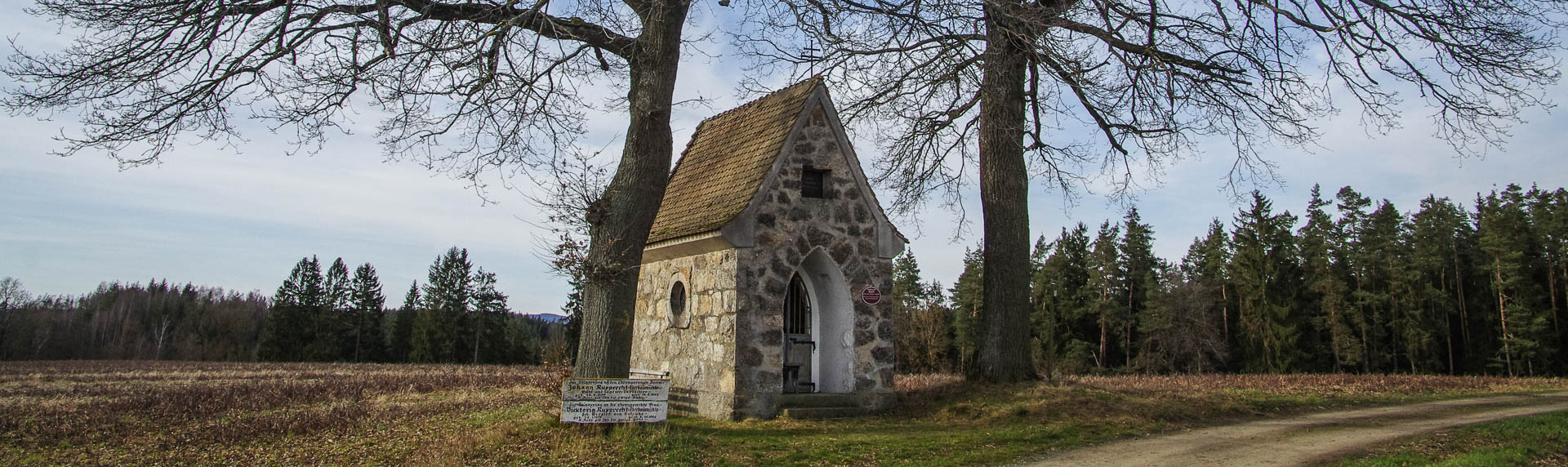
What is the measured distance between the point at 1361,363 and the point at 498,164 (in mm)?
44254

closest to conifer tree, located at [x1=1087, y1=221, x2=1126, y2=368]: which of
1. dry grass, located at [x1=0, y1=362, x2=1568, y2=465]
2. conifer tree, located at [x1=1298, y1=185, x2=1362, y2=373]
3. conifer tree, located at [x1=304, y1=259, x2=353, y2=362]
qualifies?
conifer tree, located at [x1=1298, y1=185, x2=1362, y2=373]

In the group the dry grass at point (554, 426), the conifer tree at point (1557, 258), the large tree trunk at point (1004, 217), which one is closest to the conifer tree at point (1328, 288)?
the conifer tree at point (1557, 258)

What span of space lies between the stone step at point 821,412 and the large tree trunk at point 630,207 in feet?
8.36

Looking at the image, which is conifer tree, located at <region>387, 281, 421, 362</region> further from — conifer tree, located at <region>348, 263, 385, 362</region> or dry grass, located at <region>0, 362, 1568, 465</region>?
dry grass, located at <region>0, 362, 1568, 465</region>

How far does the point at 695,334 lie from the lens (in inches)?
482

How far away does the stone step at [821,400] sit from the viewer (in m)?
11.6

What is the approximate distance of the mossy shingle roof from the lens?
12102 millimetres

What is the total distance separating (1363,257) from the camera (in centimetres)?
→ 4112

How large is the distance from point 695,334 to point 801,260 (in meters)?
1.81

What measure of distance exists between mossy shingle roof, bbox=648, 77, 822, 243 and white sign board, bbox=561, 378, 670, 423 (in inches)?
114

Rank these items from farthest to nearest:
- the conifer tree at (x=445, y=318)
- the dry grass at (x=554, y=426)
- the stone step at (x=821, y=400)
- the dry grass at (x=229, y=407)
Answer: the conifer tree at (x=445, y=318) < the stone step at (x=821, y=400) < the dry grass at (x=229, y=407) < the dry grass at (x=554, y=426)

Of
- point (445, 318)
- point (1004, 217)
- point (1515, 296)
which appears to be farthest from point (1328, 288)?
point (445, 318)

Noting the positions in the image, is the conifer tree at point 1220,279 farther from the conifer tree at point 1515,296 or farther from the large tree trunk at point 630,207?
the large tree trunk at point 630,207

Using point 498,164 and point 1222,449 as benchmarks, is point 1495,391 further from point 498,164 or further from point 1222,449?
point 498,164
